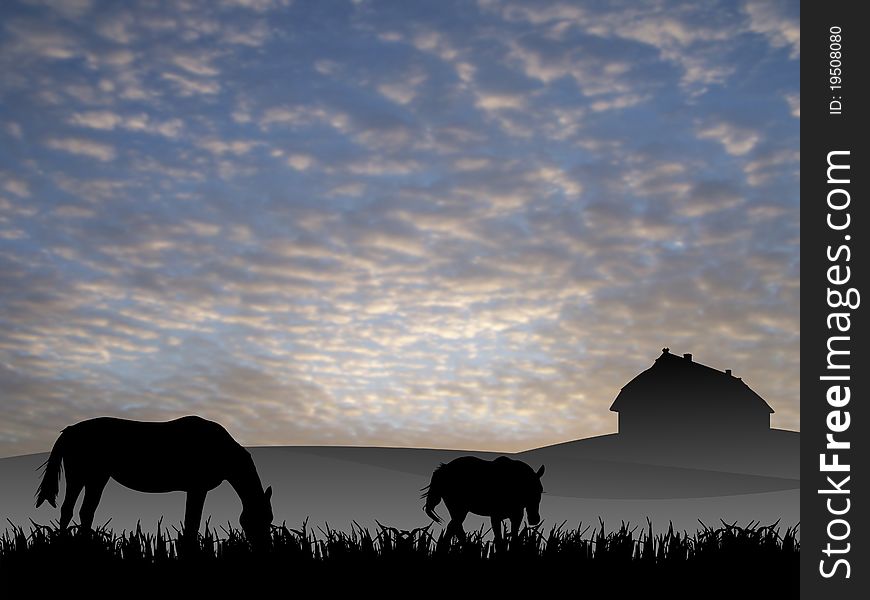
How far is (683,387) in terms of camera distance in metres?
42.8

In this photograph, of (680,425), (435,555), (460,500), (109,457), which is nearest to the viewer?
(435,555)

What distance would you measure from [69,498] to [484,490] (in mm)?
5635

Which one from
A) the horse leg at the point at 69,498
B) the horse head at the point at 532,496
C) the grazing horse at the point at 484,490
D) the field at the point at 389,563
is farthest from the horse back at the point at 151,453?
the horse head at the point at 532,496

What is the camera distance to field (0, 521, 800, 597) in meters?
7.57

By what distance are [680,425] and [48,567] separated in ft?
122

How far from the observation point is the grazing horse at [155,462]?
12.5 metres

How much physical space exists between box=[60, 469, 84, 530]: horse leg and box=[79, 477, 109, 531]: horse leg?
111 millimetres

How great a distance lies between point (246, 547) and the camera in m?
8.02

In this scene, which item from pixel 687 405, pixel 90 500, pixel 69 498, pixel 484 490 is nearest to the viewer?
pixel 69 498

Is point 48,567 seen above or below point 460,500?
below

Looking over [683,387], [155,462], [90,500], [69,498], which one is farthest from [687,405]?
[69,498]

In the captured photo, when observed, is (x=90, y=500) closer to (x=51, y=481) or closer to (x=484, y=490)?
(x=51, y=481)
